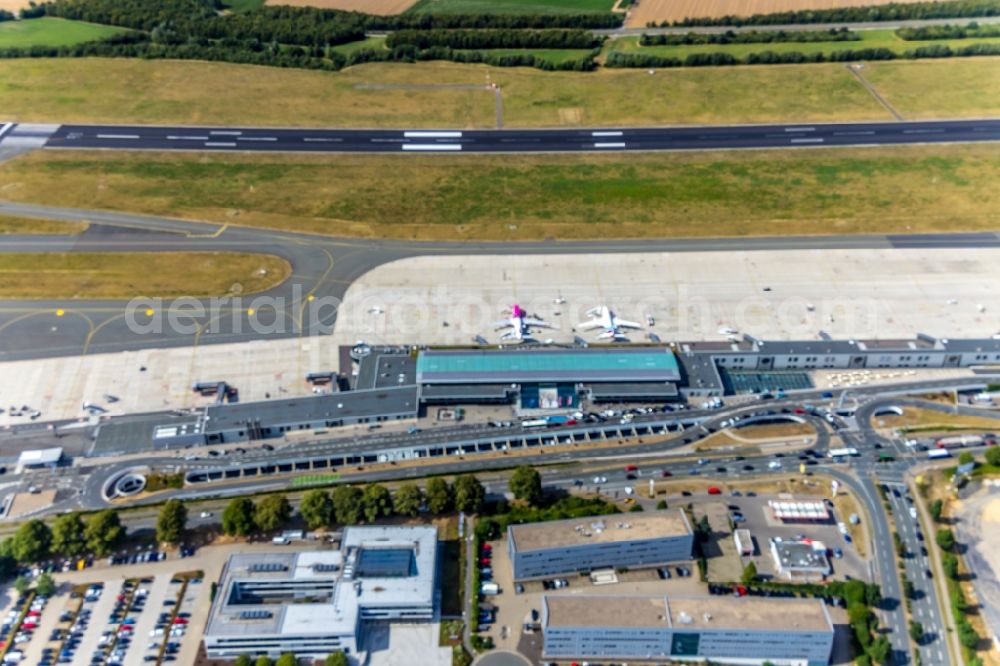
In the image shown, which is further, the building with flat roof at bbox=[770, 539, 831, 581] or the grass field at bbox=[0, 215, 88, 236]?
the grass field at bbox=[0, 215, 88, 236]

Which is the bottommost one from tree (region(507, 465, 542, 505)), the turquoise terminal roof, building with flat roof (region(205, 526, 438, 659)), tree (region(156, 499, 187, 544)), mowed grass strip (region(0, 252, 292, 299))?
building with flat roof (region(205, 526, 438, 659))

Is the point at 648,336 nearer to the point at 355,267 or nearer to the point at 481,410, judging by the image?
the point at 481,410

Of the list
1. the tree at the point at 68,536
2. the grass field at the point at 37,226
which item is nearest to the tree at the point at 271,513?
the tree at the point at 68,536

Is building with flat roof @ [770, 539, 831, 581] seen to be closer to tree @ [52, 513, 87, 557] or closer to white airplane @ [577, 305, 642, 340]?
white airplane @ [577, 305, 642, 340]

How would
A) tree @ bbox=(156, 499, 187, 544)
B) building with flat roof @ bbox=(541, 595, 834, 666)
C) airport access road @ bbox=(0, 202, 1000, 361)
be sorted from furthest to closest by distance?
airport access road @ bbox=(0, 202, 1000, 361)
tree @ bbox=(156, 499, 187, 544)
building with flat roof @ bbox=(541, 595, 834, 666)

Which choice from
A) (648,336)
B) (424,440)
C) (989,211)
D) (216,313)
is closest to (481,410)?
(424,440)

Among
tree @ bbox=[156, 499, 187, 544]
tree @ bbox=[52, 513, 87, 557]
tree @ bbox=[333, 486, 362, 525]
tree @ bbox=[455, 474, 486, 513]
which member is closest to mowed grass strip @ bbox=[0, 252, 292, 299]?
tree @ bbox=[156, 499, 187, 544]

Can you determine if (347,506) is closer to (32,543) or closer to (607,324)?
(32,543)
